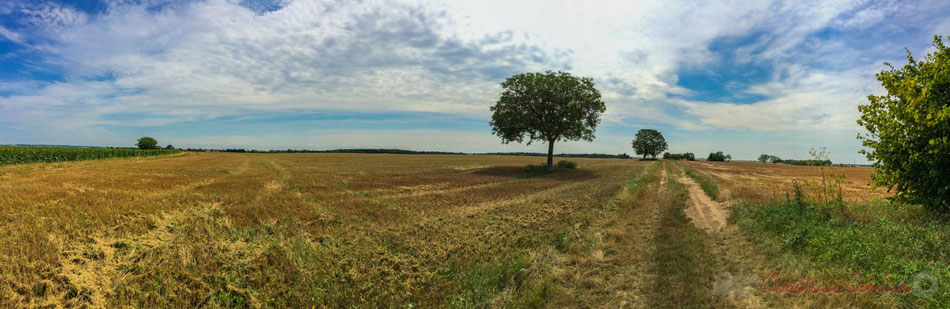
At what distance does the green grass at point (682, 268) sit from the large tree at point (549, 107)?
26.5 meters

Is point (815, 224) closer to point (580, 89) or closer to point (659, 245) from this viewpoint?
point (659, 245)

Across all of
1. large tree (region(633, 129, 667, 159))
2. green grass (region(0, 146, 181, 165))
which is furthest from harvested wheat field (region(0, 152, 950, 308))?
large tree (region(633, 129, 667, 159))

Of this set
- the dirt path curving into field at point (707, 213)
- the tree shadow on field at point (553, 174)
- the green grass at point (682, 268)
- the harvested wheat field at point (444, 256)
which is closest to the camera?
the green grass at point (682, 268)

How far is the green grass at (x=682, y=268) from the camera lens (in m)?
5.45

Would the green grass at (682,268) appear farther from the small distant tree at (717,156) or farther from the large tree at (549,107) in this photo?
the small distant tree at (717,156)

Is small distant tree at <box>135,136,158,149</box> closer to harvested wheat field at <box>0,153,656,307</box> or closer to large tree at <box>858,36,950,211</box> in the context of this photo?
harvested wheat field at <box>0,153,656,307</box>

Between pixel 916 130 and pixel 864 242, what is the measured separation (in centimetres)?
393

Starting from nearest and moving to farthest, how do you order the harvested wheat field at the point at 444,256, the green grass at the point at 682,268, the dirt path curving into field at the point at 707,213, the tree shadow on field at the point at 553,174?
the green grass at the point at 682,268 < the harvested wheat field at the point at 444,256 < the dirt path curving into field at the point at 707,213 < the tree shadow on field at the point at 553,174

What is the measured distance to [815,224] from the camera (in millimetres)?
9023

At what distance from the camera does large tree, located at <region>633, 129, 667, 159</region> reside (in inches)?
4744

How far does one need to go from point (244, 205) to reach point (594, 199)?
1510cm

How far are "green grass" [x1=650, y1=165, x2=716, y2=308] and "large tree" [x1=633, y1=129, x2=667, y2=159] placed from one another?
123 meters

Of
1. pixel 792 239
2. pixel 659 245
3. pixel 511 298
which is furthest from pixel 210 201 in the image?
pixel 792 239

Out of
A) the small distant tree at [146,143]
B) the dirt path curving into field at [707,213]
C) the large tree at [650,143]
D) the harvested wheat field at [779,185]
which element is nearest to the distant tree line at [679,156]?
the large tree at [650,143]
